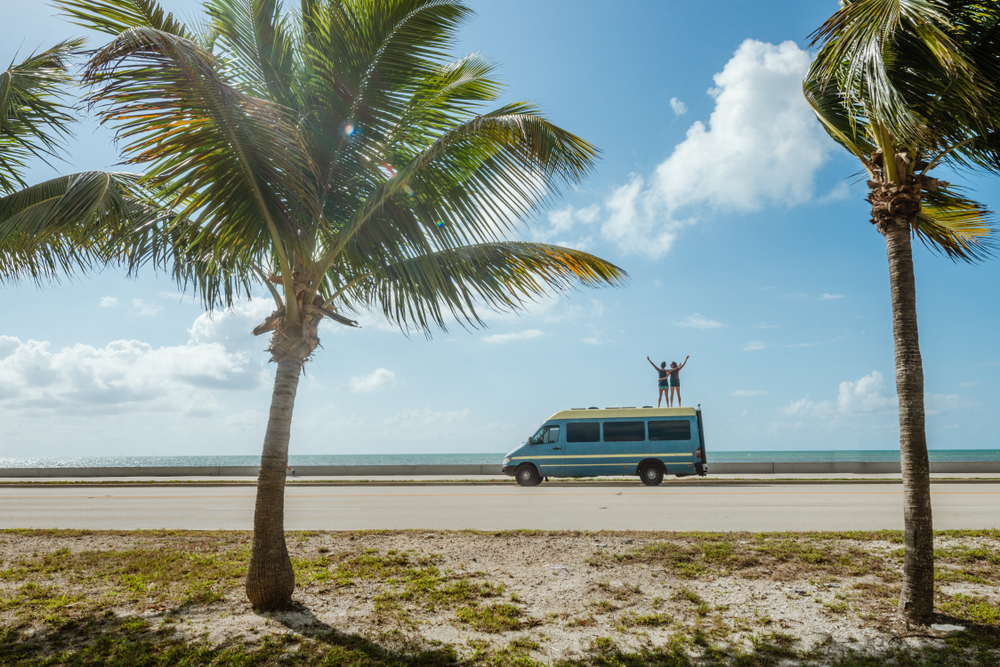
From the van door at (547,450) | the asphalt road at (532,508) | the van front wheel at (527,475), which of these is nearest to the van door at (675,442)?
the asphalt road at (532,508)

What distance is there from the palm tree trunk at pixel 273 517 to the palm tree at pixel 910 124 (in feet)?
15.9

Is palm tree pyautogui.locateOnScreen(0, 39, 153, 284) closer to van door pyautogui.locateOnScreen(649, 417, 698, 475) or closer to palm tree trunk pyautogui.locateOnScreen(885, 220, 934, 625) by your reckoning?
palm tree trunk pyautogui.locateOnScreen(885, 220, 934, 625)

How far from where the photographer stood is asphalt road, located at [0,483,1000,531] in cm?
1048

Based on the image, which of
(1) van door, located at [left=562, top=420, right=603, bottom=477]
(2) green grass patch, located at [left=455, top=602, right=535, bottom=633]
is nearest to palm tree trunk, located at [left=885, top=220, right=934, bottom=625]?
(2) green grass patch, located at [left=455, top=602, right=535, bottom=633]

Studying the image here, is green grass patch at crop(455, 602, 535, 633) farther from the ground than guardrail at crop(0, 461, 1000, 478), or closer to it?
farther from the ground

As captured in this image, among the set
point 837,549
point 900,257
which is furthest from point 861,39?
point 837,549

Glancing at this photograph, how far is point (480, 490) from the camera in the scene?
1791 cm

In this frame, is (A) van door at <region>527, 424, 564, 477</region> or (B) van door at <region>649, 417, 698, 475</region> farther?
(A) van door at <region>527, 424, 564, 477</region>

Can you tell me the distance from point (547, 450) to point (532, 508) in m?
6.17

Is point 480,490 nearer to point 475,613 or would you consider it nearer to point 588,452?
point 588,452

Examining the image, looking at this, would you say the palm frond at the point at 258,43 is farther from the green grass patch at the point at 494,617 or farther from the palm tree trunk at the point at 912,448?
the palm tree trunk at the point at 912,448

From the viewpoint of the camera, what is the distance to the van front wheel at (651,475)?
18375mm

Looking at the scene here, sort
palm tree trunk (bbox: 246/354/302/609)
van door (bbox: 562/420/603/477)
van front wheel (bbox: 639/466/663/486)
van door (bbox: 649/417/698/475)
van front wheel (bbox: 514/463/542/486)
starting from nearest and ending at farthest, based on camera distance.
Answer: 1. palm tree trunk (bbox: 246/354/302/609)
2. van door (bbox: 649/417/698/475)
3. van front wheel (bbox: 639/466/663/486)
4. van door (bbox: 562/420/603/477)
5. van front wheel (bbox: 514/463/542/486)

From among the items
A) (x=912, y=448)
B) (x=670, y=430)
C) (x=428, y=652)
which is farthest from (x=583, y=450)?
(x=428, y=652)
